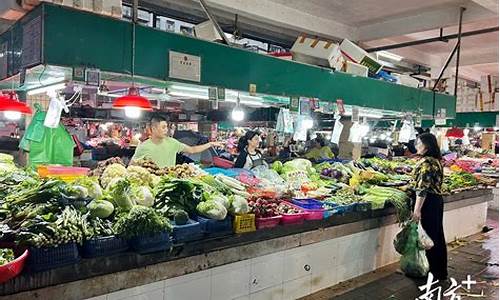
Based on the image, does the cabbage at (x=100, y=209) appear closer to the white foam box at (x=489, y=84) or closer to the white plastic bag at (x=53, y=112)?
the white plastic bag at (x=53, y=112)

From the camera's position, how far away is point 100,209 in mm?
2814

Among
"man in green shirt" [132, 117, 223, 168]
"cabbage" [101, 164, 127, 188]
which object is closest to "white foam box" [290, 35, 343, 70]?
"man in green shirt" [132, 117, 223, 168]

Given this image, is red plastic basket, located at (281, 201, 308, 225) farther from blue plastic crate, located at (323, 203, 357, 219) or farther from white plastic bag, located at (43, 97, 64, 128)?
white plastic bag, located at (43, 97, 64, 128)

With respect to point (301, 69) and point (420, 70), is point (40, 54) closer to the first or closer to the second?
point (301, 69)

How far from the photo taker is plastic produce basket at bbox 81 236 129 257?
2586mm

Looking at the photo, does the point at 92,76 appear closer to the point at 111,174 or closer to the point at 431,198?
the point at 111,174

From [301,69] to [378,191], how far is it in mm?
2033

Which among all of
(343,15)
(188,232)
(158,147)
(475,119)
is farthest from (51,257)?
(475,119)

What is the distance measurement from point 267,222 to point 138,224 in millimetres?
1271

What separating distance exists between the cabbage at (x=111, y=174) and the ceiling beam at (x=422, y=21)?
516 centimetres

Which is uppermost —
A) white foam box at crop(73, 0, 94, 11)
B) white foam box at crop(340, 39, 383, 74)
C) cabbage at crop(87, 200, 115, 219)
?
white foam box at crop(340, 39, 383, 74)

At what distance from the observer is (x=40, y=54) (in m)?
2.59

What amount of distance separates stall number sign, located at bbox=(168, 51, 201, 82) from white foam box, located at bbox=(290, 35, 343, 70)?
148cm

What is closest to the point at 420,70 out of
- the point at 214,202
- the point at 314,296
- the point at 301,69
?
the point at 301,69
